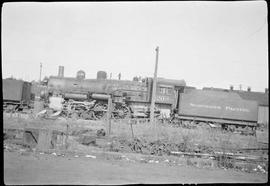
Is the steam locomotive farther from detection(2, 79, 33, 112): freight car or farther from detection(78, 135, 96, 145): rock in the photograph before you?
detection(78, 135, 96, 145): rock

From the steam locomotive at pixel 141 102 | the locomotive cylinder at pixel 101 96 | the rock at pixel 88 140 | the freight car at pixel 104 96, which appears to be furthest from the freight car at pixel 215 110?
the rock at pixel 88 140

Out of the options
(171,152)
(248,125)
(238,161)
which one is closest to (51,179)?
(171,152)

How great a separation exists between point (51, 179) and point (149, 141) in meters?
4.90

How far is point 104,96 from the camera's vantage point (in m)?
18.4

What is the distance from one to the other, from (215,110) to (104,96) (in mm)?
7974

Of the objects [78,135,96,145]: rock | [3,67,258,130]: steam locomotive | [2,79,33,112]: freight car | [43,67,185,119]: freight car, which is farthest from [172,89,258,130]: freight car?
[2,79,33,112]: freight car

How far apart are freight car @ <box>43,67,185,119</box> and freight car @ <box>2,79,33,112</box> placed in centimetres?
182

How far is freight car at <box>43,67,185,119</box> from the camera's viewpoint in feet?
59.1

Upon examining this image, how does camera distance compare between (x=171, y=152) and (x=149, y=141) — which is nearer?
(x=171, y=152)

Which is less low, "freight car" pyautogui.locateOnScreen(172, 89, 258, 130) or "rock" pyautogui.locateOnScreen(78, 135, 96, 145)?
"freight car" pyautogui.locateOnScreen(172, 89, 258, 130)

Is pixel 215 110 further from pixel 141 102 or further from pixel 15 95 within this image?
pixel 15 95

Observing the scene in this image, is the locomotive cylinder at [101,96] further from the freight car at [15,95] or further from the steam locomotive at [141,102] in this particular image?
the freight car at [15,95]

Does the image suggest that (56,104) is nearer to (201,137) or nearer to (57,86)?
(57,86)

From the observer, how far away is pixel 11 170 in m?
5.37
